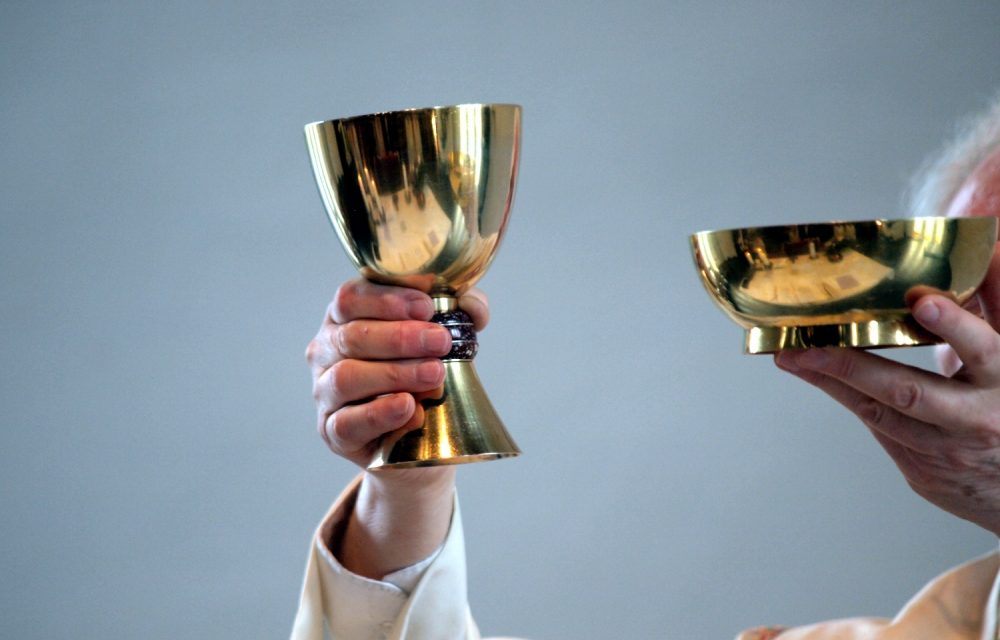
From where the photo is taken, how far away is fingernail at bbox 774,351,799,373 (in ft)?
2.79

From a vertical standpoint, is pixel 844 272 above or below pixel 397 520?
above

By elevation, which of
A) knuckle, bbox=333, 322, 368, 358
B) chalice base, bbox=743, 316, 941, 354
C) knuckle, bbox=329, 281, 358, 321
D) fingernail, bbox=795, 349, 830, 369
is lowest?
fingernail, bbox=795, 349, 830, 369

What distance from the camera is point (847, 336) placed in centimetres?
83

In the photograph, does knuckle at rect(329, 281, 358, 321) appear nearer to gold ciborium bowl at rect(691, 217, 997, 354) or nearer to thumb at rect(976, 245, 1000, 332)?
gold ciborium bowl at rect(691, 217, 997, 354)

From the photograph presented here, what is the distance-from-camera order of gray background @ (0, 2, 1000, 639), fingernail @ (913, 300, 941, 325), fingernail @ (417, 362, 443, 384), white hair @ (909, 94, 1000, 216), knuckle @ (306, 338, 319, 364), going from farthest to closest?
gray background @ (0, 2, 1000, 639) < white hair @ (909, 94, 1000, 216) < knuckle @ (306, 338, 319, 364) < fingernail @ (417, 362, 443, 384) < fingernail @ (913, 300, 941, 325)

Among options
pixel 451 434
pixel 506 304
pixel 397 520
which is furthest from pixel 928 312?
pixel 506 304

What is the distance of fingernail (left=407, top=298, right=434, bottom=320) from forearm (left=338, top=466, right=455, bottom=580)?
27 cm

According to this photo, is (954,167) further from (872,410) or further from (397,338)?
(397,338)

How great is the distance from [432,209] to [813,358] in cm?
28

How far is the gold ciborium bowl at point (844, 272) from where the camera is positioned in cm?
79

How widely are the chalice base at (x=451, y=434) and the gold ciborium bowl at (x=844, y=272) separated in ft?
0.61

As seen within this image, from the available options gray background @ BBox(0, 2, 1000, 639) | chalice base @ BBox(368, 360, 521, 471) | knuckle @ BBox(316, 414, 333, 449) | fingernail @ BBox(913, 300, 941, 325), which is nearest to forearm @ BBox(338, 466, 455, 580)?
knuckle @ BBox(316, 414, 333, 449)

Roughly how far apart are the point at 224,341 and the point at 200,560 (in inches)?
17.9

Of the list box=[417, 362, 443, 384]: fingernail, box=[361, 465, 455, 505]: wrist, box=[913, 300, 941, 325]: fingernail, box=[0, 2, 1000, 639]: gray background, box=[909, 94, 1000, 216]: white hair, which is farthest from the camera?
box=[0, 2, 1000, 639]: gray background
